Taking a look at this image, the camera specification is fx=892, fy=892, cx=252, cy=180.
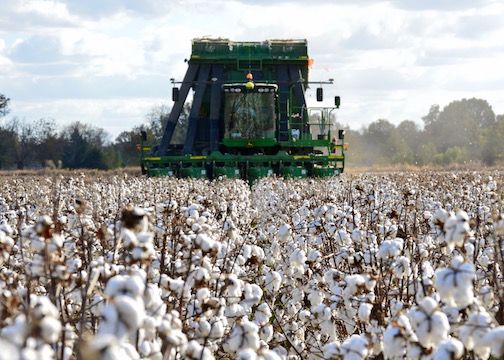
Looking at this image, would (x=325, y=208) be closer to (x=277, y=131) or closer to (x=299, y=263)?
(x=299, y=263)

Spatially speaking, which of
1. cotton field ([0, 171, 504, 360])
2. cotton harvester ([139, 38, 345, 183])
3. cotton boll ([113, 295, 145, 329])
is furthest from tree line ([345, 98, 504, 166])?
cotton boll ([113, 295, 145, 329])

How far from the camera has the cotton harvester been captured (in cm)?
2461

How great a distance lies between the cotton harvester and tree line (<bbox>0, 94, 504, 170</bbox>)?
1382cm

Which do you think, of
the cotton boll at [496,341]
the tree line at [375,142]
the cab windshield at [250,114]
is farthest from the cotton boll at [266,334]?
the tree line at [375,142]

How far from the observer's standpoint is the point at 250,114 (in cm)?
2564

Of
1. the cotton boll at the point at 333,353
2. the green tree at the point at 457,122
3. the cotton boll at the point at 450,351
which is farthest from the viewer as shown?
the green tree at the point at 457,122

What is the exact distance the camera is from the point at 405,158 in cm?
8506

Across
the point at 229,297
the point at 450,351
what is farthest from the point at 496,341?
the point at 229,297

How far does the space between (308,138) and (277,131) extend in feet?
3.25

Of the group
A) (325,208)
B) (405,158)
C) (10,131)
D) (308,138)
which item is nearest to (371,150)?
(405,158)

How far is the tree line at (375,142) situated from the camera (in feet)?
229

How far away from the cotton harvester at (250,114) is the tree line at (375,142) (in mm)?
13821

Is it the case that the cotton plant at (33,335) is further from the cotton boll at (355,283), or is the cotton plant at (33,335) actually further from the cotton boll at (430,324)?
the cotton boll at (355,283)

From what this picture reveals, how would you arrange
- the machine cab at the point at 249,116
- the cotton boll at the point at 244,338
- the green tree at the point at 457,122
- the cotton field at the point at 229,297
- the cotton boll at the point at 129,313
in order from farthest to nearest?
1. the green tree at the point at 457,122
2. the machine cab at the point at 249,116
3. the cotton boll at the point at 244,338
4. the cotton field at the point at 229,297
5. the cotton boll at the point at 129,313
